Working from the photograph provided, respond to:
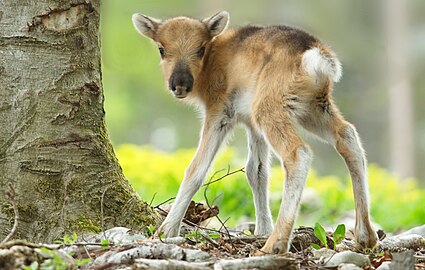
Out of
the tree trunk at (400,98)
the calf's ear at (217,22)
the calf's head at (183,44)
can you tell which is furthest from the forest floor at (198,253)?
the tree trunk at (400,98)

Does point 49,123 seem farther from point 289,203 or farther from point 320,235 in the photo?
point 320,235

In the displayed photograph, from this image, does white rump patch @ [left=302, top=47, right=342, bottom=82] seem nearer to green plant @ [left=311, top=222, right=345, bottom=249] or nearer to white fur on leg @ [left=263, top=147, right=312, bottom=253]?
white fur on leg @ [left=263, top=147, right=312, bottom=253]

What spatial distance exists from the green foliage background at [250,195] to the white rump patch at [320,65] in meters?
4.63

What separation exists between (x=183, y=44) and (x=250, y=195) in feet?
18.3

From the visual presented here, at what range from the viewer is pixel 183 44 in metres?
8.20

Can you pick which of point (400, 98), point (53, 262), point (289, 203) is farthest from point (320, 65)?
point (400, 98)

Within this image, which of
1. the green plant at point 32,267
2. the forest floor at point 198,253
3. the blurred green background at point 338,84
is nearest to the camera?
the green plant at point 32,267

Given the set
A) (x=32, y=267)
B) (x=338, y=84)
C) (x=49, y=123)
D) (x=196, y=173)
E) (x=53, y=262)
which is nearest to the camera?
(x=32, y=267)

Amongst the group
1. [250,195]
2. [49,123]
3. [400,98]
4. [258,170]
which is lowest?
[49,123]

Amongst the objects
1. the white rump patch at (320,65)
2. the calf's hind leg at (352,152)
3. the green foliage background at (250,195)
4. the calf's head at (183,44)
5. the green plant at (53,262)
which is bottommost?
the green plant at (53,262)

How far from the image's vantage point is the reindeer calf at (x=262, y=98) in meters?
6.98

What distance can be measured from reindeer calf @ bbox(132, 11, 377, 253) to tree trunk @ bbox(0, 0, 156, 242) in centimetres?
79

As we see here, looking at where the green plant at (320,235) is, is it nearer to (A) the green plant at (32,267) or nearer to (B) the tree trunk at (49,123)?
(B) the tree trunk at (49,123)

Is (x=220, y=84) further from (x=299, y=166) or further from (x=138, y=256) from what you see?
(x=138, y=256)
